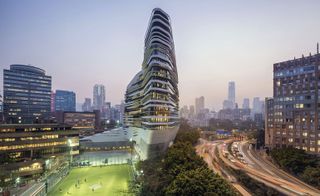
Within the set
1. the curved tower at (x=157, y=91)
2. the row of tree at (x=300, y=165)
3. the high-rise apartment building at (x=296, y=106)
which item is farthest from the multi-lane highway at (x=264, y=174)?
the curved tower at (x=157, y=91)

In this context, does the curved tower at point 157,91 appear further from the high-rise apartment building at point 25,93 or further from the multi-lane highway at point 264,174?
the high-rise apartment building at point 25,93

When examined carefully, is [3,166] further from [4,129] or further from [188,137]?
[188,137]

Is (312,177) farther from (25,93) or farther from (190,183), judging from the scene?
(25,93)

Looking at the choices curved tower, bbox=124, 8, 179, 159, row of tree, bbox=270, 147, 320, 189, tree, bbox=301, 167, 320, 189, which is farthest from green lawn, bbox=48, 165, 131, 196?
row of tree, bbox=270, 147, 320, 189

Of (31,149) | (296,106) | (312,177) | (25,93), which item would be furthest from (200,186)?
(25,93)

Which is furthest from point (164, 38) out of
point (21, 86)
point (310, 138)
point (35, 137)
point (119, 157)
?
point (21, 86)

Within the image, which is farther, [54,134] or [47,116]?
[47,116]

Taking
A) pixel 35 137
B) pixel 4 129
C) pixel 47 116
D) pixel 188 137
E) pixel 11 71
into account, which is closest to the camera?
pixel 4 129
